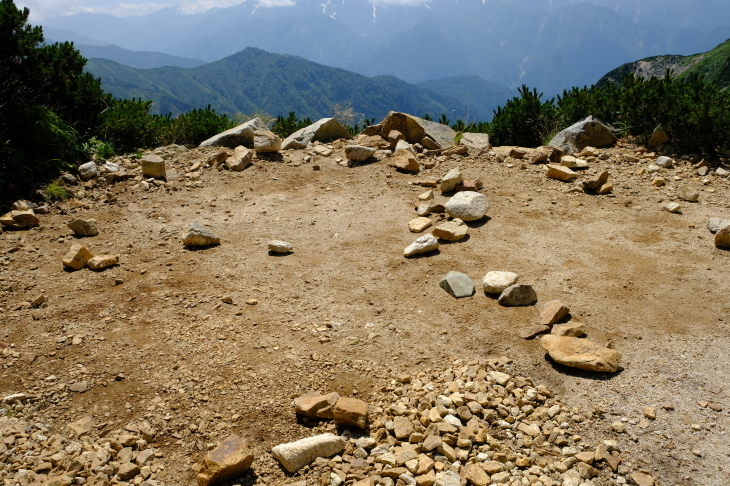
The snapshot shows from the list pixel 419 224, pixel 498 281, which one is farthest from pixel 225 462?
pixel 419 224

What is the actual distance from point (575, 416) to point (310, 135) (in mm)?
8849

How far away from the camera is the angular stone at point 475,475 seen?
299 centimetres

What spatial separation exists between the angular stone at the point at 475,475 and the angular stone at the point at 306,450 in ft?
2.78

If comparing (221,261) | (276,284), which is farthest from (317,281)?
(221,261)

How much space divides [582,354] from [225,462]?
290 centimetres

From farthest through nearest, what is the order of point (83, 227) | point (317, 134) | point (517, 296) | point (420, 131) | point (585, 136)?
1. point (317, 134)
2. point (420, 131)
3. point (585, 136)
4. point (83, 227)
5. point (517, 296)

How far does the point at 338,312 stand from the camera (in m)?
5.00

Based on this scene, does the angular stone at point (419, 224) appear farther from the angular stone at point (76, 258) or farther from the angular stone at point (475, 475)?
the angular stone at point (76, 258)

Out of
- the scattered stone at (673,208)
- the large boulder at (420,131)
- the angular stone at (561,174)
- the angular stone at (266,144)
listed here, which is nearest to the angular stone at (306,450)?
the scattered stone at (673,208)

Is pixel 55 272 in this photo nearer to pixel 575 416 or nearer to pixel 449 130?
pixel 575 416

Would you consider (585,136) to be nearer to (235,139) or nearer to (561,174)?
(561,174)

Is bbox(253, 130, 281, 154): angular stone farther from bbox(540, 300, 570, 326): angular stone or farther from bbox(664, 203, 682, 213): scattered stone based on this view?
bbox(664, 203, 682, 213): scattered stone

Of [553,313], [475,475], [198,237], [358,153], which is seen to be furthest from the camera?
[358,153]

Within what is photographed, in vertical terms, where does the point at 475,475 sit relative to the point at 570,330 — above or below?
below
